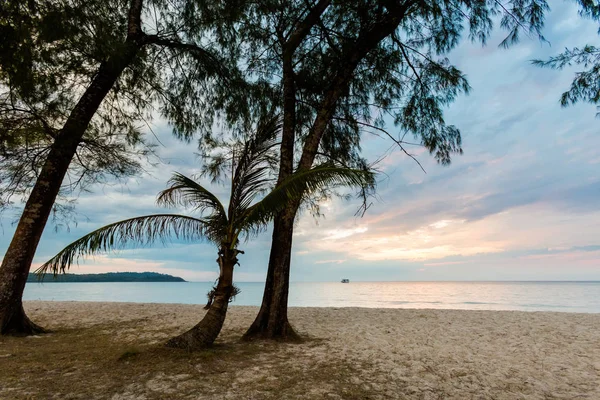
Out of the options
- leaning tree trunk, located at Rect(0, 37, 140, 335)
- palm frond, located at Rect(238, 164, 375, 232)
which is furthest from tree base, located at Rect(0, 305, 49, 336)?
palm frond, located at Rect(238, 164, 375, 232)

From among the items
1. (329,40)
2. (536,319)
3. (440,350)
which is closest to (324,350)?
(440,350)

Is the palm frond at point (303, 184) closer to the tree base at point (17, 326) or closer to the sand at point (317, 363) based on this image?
the sand at point (317, 363)

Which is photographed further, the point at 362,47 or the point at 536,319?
the point at 536,319

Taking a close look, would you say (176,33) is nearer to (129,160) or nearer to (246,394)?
(129,160)

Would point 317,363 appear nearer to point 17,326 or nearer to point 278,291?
point 278,291

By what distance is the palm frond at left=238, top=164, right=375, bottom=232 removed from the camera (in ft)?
14.9

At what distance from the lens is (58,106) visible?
26.1ft

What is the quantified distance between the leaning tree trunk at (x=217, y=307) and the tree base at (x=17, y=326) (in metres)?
3.74

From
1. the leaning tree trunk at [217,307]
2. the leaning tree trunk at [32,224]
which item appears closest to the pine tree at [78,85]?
the leaning tree trunk at [32,224]

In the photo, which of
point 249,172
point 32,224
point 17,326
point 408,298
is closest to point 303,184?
point 249,172

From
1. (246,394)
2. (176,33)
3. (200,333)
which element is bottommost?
(246,394)

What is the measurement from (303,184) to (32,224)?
591 centimetres

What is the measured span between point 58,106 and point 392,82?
7.43m

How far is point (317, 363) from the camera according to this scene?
5113 mm
